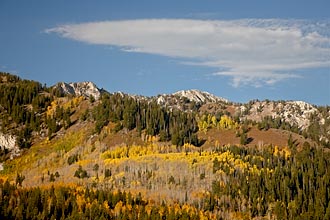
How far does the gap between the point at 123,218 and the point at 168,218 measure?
16.5 meters

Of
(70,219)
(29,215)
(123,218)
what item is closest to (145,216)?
(123,218)

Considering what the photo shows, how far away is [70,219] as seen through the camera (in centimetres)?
19775

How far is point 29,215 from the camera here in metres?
198

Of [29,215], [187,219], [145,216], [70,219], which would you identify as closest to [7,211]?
[29,215]

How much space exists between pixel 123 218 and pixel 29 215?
34.2 metres

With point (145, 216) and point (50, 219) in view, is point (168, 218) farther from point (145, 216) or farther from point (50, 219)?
point (50, 219)

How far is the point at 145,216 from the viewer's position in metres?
200

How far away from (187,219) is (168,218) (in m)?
7.00

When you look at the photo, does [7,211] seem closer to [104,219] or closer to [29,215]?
[29,215]

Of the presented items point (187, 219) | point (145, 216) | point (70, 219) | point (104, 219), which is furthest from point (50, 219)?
point (187, 219)

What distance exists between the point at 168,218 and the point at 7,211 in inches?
Result: 2298

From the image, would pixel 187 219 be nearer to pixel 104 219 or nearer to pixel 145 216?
pixel 145 216

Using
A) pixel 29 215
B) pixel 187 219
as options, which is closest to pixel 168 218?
pixel 187 219

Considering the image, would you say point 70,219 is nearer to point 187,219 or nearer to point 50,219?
point 50,219
